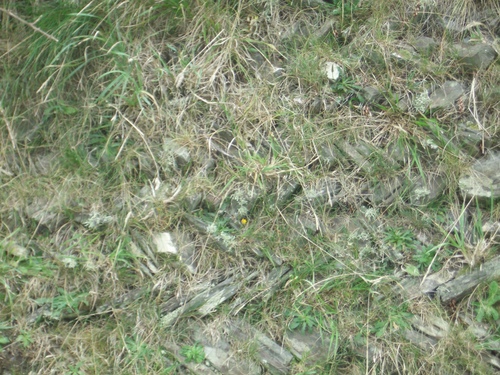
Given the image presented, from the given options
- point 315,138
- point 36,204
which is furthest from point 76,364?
point 315,138

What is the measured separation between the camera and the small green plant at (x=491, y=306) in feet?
9.24

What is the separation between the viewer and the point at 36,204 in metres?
3.24

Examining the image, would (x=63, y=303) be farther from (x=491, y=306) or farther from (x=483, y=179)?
(x=483, y=179)

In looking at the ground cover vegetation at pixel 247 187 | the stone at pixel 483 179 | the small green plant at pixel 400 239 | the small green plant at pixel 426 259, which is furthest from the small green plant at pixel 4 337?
the stone at pixel 483 179

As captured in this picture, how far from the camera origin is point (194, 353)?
292 centimetres

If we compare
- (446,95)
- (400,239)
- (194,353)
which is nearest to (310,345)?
(194,353)

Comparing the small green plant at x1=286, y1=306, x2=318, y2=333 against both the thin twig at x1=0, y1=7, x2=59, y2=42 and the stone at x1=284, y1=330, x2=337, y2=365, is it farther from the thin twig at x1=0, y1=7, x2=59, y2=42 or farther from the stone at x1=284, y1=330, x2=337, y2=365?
the thin twig at x1=0, y1=7, x2=59, y2=42

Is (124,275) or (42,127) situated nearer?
(124,275)

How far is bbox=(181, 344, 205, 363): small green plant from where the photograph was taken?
2.91 m

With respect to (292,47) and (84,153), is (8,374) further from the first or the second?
(292,47)

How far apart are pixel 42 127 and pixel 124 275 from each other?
90cm

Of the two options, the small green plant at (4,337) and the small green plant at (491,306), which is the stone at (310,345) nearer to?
A: the small green plant at (491,306)

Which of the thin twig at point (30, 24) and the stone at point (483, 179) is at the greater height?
the thin twig at point (30, 24)

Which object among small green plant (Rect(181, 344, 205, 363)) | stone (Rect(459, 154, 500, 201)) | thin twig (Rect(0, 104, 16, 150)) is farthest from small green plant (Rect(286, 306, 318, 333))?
thin twig (Rect(0, 104, 16, 150))
